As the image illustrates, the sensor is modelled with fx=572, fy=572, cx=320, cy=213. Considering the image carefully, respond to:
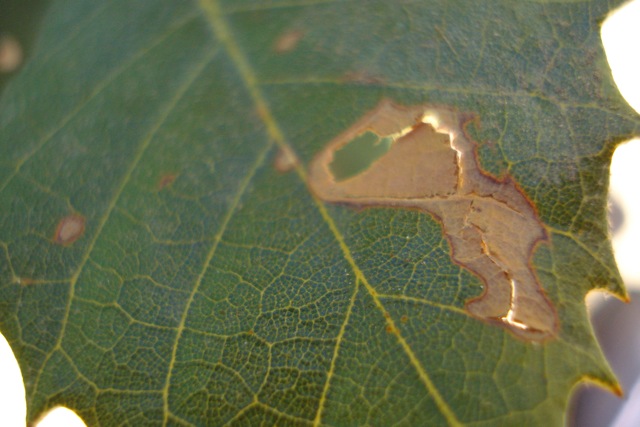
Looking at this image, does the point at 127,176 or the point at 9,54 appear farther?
the point at 9,54

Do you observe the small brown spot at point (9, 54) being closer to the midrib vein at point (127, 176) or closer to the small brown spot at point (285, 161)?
the midrib vein at point (127, 176)

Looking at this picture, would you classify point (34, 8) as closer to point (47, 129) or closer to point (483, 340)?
point (47, 129)

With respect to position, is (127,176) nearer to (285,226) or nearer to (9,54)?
(285,226)

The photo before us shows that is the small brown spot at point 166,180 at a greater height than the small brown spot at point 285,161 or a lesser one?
greater

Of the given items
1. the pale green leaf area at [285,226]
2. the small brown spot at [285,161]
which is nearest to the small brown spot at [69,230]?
the pale green leaf area at [285,226]

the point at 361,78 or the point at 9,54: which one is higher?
the point at 9,54

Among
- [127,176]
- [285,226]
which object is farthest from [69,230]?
[285,226]
